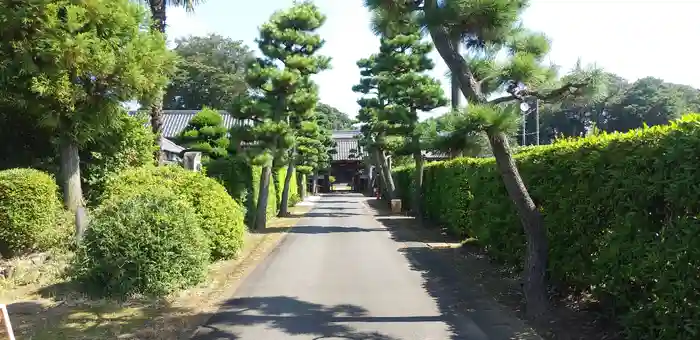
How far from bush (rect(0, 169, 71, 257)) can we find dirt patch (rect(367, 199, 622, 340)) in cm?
636

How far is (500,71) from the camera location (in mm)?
6898

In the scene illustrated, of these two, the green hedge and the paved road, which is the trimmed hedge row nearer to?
the paved road

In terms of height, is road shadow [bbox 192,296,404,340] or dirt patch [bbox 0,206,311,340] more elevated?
dirt patch [bbox 0,206,311,340]

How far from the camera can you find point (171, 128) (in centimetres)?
4262

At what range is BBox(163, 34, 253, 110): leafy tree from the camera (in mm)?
54219

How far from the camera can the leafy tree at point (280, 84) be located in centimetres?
1800

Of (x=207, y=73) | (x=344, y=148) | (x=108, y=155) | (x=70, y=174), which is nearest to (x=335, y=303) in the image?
(x=70, y=174)

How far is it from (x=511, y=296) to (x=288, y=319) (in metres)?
3.12

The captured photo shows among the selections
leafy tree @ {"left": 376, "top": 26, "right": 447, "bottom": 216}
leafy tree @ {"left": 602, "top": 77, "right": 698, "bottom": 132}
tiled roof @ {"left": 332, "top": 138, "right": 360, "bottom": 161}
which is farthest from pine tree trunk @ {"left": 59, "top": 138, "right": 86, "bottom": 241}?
tiled roof @ {"left": 332, "top": 138, "right": 360, "bottom": 161}

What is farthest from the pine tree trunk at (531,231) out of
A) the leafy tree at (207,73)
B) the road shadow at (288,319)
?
the leafy tree at (207,73)

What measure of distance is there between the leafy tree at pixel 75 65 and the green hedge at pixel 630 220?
23.3 ft

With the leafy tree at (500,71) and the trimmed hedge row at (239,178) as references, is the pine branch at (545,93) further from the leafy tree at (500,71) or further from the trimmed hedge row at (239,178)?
the trimmed hedge row at (239,178)

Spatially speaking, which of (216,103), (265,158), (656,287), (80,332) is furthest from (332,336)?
(216,103)

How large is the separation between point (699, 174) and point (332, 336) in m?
3.67
